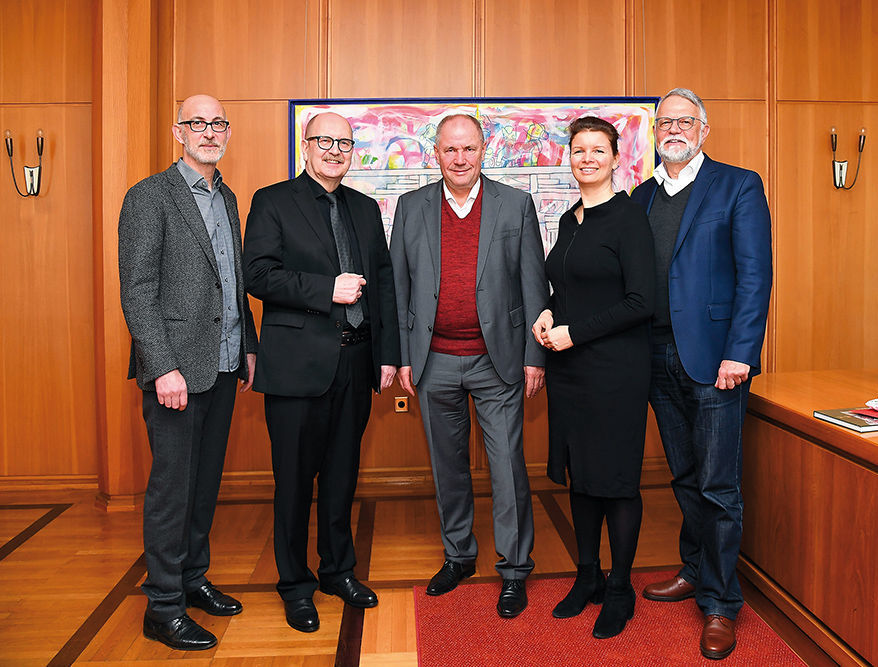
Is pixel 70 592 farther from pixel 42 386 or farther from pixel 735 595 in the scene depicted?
pixel 735 595

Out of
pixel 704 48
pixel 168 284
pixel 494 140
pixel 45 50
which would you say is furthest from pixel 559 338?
pixel 45 50

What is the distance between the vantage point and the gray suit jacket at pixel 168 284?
215 centimetres

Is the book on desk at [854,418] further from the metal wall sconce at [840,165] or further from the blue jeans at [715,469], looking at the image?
the metal wall sconce at [840,165]

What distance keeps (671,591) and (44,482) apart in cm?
348

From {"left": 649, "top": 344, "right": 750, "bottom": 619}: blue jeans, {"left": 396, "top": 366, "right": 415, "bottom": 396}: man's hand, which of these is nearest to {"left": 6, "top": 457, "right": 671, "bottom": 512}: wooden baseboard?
{"left": 396, "top": 366, "right": 415, "bottom": 396}: man's hand

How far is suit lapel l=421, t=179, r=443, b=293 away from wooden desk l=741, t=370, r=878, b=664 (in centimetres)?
132

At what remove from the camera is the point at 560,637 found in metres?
2.26

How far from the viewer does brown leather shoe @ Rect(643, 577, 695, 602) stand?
2521mm

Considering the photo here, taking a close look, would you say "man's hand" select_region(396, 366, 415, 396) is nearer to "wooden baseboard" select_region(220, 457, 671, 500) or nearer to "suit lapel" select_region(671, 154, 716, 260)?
"suit lapel" select_region(671, 154, 716, 260)

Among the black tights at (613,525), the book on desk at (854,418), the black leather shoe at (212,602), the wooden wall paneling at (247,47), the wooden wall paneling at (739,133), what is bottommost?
the black leather shoe at (212,602)

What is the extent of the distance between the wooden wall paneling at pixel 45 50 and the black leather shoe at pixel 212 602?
2.88 metres

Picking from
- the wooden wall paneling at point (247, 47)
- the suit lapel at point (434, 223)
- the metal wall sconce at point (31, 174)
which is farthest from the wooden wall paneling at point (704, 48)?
the metal wall sconce at point (31, 174)

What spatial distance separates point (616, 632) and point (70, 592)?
2115 mm

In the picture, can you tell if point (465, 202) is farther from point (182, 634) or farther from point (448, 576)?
point (182, 634)
